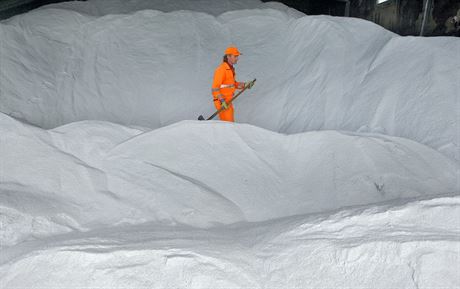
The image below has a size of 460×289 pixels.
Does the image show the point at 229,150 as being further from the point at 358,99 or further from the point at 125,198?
the point at 358,99

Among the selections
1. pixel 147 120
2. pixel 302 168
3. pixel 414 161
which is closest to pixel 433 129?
pixel 414 161

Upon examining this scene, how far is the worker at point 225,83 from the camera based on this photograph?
5.08 m

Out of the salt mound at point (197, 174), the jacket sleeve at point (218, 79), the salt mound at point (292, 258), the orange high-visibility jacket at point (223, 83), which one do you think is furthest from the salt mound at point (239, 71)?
the salt mound at point (292, 258)

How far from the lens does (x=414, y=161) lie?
12.3 feet

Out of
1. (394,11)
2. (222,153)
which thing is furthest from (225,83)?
(394,11)

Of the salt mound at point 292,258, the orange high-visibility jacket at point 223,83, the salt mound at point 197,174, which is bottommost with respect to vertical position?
the salt mound at point 197,174

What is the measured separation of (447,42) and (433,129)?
1.65m

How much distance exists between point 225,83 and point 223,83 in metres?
0.03

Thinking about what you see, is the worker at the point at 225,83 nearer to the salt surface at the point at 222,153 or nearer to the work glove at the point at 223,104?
the work glove at the point at 223,104

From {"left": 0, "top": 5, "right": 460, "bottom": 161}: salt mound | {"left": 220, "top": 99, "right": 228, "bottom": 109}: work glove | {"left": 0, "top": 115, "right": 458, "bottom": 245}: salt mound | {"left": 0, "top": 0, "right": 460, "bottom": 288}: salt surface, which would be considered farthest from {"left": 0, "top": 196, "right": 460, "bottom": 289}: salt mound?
{"left": 220, "top": 99, "right": 228, "bottom": 109}: work glove

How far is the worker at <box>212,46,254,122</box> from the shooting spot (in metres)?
5.08

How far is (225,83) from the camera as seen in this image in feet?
17.1

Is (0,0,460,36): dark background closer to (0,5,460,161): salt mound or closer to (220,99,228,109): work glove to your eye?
(0,5,460,161): salt mound

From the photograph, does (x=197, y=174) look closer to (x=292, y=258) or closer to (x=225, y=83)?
(x=225, y=83)
